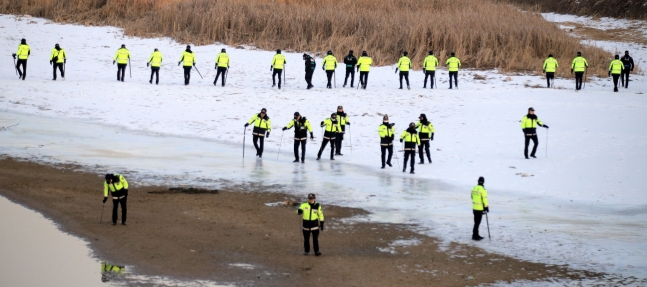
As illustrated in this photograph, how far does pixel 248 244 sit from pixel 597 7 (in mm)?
49191

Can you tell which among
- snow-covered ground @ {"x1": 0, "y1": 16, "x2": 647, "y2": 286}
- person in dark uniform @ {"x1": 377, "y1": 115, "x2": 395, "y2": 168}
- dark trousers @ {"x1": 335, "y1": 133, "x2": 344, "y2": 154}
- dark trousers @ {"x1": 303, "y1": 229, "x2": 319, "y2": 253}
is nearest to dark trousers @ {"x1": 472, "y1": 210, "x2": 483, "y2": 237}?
snow-covered ground @ {"x1": 0, "y1": 16, "x2": 647, "y2": 286}

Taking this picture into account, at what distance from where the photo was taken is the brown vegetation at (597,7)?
5516 centimetres

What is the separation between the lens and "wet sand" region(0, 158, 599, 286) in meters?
13.6

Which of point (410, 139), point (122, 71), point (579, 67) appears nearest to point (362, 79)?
point (579, 67)

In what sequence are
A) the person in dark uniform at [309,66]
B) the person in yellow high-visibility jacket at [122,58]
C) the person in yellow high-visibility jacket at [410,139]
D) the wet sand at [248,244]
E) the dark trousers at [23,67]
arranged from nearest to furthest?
the wet sand at [248,244], the person in yellow high-visibility jacket at [410,139], the dark trousers at [23,67], the person in dark uniform at [309,66], the person in yellow high-visibility jacket at [122,58]

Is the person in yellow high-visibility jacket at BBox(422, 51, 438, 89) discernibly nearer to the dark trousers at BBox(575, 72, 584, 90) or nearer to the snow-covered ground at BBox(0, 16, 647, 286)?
the snow-covered ground at BBox(0, 16, 647, 286)

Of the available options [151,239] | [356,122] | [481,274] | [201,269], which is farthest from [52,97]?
[481,274]

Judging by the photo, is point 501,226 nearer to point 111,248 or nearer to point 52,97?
point 111,248

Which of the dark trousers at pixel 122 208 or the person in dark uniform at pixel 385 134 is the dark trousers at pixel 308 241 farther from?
the person in dark uniform at pixel 385 134

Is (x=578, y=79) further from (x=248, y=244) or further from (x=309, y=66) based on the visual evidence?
(x=248, y=244)

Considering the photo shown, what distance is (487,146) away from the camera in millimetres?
25078

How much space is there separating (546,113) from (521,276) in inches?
646

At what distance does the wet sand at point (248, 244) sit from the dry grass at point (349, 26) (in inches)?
835

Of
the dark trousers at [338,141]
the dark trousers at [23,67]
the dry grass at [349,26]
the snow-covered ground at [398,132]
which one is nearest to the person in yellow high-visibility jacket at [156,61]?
the snow-covered ground at [398,132]
